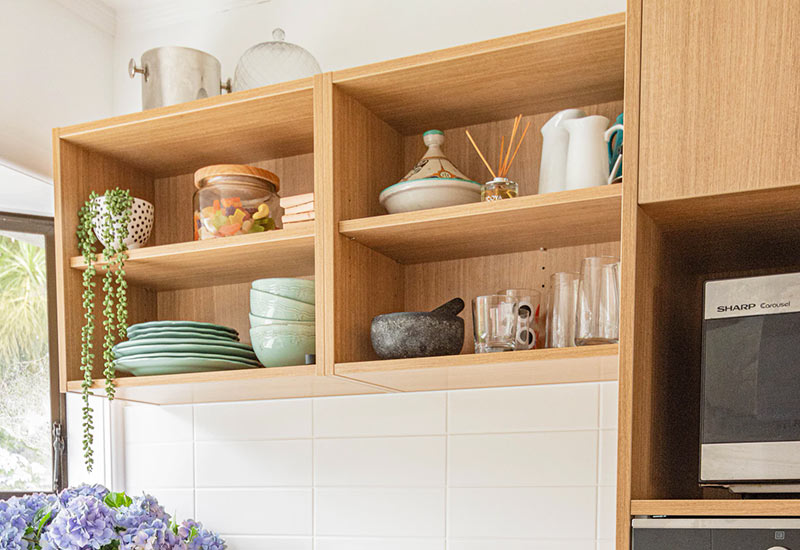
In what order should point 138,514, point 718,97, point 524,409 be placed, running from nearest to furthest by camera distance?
point 718,97 → point 138,514 → point 524,409

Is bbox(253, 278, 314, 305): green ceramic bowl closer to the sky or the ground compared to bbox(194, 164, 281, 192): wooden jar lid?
closer to the ground

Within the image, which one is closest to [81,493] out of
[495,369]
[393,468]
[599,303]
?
[393,468]

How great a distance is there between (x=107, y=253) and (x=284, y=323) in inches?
18.5

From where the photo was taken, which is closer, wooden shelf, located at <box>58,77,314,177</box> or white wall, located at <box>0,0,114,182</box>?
wooden shelf, located at <box>58,77,314,177</box>

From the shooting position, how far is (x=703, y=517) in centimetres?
98

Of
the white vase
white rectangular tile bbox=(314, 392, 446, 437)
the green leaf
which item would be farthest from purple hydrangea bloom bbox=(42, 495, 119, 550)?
the white vase

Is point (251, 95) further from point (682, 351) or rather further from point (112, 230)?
point (682, 351)

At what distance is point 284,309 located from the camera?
5.27ft

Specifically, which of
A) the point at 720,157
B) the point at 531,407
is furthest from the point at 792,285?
the point at 531,407

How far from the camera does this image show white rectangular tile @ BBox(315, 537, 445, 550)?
1.74 metres

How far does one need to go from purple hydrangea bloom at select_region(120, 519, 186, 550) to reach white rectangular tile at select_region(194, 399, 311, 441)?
37 cm

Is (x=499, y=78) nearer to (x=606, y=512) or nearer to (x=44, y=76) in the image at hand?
(x=606, y=512)

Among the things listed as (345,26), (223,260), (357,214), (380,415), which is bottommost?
(380,415)

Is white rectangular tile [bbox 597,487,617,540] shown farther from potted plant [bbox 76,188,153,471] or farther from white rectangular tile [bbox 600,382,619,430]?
potted plant [bbox 76,188,153,471]
